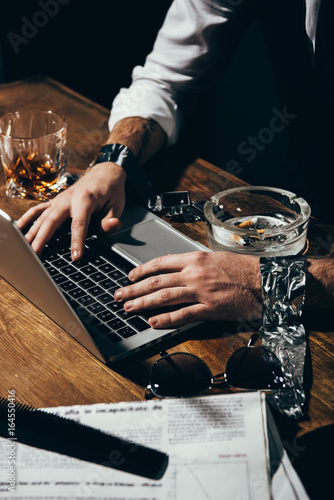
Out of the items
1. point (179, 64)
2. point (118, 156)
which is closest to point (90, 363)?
point (118, 156)

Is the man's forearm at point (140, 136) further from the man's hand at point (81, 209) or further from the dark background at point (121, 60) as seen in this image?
the dark background at point (121, 60)

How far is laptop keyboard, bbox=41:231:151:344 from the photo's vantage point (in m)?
0.81

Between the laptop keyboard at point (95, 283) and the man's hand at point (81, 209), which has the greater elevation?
the man's hand at point (81, 209)

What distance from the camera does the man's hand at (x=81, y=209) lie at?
39.9 inches

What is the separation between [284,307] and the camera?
0.83 meters

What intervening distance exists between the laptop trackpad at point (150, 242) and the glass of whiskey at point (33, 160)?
0.29m

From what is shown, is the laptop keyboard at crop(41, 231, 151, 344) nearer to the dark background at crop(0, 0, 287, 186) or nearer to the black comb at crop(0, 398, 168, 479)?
the black comb at crop(0, 398, 168, 479)

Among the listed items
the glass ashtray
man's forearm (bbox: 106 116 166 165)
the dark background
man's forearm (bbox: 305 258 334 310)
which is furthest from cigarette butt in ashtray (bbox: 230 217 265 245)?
the dark background

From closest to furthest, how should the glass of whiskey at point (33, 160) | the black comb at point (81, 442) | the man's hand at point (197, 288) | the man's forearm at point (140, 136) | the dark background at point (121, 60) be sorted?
→ the black comb at point (81, 442) < the man's hand at point (197, 288) < the glass of whiskey at point (33, 160) < the man's forearm at point (140, 136) < the dark background at point (121, 60)

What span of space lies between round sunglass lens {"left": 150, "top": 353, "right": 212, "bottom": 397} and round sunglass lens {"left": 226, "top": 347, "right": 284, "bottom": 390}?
38 mm

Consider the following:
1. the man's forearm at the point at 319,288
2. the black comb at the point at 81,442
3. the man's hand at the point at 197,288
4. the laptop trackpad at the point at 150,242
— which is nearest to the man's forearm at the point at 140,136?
the laptop trackpad at the point at 150,242

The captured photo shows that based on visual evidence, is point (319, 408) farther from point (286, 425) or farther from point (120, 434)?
point (120, 434)

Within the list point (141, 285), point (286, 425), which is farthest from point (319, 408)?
point (141, 285)

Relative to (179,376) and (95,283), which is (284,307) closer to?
(179,376)
